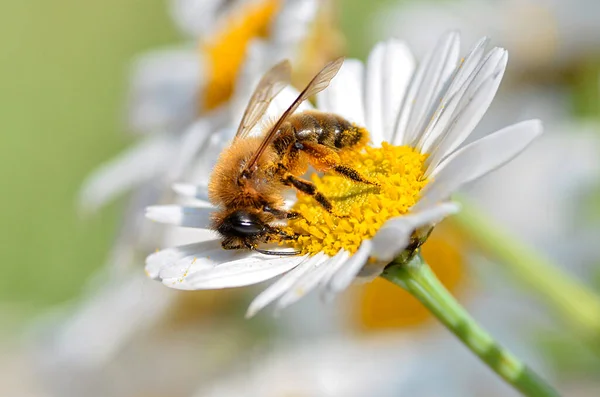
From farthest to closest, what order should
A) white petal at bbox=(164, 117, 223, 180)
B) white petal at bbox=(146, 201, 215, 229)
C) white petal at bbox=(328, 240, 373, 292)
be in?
1. white petal at bbox=(164, 117, 223, 180)
2. white petal at bbox=(146, 201, 215, 229)
3. white petal at bbox=(328, 240, 373, 292)

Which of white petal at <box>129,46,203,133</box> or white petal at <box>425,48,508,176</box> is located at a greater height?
white petal at <box>425,48,508,176</box>

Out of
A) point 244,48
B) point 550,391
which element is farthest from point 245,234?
point 244,48

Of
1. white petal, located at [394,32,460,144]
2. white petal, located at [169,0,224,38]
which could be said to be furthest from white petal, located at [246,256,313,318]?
white petal, located at [169,0,224,38]

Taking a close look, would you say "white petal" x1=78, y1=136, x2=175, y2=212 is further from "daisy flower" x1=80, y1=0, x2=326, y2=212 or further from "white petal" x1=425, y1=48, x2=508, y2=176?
"white petal" x1=425, y1=48, x2=508, y2=176

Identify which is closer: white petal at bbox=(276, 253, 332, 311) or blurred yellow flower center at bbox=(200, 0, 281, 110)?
white petal at bbox=(276, 253, 332, 311)

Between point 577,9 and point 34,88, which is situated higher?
point 577,9

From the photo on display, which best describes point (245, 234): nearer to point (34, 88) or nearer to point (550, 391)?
point (550, 391)
